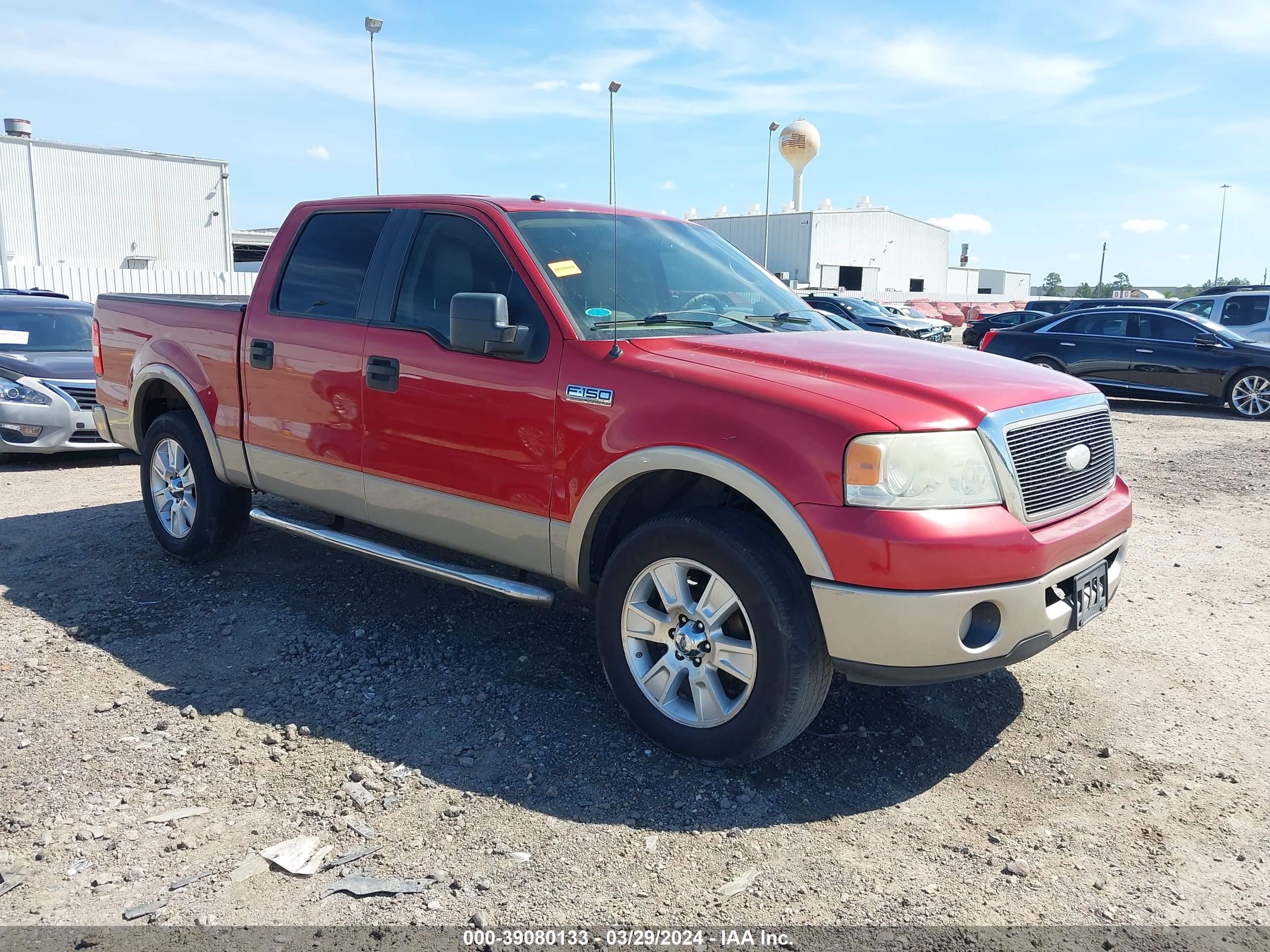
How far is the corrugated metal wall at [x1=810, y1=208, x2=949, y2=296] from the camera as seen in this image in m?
61.5

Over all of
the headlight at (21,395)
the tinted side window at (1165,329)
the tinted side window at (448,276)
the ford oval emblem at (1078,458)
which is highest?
the tinted side window at (448,276)

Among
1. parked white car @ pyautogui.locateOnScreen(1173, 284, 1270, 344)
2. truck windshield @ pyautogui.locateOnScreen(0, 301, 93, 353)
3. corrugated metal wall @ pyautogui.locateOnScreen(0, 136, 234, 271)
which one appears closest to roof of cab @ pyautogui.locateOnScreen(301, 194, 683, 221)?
truck windshield @ pyautogui.locateOnScreen(0, 301, 93, 353)

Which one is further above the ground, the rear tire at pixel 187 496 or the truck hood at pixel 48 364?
the truck hood at pixel 48 364

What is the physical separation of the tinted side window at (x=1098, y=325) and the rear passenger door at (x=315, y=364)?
523 inches

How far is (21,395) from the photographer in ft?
29.0

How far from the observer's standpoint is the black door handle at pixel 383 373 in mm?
4270

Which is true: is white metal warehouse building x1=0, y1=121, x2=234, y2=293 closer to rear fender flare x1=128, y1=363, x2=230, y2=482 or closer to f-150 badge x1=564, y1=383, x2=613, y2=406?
rear fender flare x1=128, y1=363, x2=230, y2=482

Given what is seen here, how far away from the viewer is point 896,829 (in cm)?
315

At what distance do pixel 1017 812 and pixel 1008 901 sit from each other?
1.77 feet

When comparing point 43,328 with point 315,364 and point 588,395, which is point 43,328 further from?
point 588,395

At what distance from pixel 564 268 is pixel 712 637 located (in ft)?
5.48

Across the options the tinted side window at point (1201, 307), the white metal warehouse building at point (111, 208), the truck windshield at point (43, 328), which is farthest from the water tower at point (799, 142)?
the truck windshield at point (43, 328)

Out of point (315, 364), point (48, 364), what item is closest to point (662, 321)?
point (315, 364)

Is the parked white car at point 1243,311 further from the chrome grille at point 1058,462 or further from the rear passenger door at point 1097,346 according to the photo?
the chrome grille at point 1058,462
